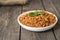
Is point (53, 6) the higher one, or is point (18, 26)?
point (53, 6)

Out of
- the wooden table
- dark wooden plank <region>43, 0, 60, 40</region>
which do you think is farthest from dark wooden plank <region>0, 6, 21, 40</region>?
dark wooden plank <region>43, 0, 60, 40</region>

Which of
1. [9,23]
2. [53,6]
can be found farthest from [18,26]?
[53,6]

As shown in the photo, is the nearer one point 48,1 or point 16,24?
point 16,24

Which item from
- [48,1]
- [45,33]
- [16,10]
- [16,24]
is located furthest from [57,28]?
[48,1]

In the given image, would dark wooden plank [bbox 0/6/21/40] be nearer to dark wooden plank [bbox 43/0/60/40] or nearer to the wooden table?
the wooden table

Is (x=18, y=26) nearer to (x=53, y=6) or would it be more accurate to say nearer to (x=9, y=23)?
(x=9, y=23)

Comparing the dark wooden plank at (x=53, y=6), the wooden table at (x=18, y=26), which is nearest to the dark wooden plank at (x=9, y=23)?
the wooden table at (x=18, y=26)

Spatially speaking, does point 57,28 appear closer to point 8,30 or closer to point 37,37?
point 37,37
